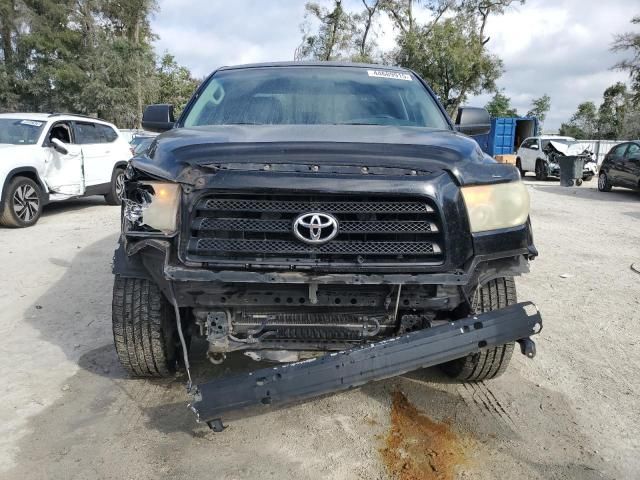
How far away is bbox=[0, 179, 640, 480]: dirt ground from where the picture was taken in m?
2.53

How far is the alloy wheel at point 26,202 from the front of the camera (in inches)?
338

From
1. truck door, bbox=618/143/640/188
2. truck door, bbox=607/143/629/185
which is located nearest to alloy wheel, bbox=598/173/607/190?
truck door, bbox=607/143/629/185

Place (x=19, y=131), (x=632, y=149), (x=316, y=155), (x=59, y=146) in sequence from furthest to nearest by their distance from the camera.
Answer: (x=632, y=149), (x=59, y=146), (x=19, y=131), (x=316, y=155)

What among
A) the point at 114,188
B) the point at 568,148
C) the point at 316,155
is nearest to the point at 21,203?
the point at 114,188

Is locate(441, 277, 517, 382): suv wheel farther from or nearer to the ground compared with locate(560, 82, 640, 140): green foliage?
nearer to the ground

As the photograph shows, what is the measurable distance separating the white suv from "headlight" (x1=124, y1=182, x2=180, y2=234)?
7.13 metres

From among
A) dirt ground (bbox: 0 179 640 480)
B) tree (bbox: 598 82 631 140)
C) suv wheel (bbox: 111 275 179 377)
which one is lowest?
dirt ground (bbox: 0 179 640 480)

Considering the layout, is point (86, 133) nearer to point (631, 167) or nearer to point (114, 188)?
point (114, 188)

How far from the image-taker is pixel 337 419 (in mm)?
2941

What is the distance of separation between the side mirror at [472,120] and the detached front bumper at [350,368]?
2004 mm

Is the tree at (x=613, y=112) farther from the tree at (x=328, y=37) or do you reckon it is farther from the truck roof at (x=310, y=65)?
the truck roof at (x=310, y=65)

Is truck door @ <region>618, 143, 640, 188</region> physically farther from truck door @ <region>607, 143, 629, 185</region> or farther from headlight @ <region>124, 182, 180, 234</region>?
headlight @ <region>124, 182, 180, 234</region>

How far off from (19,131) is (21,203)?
1405mm

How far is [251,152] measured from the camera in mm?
2457
